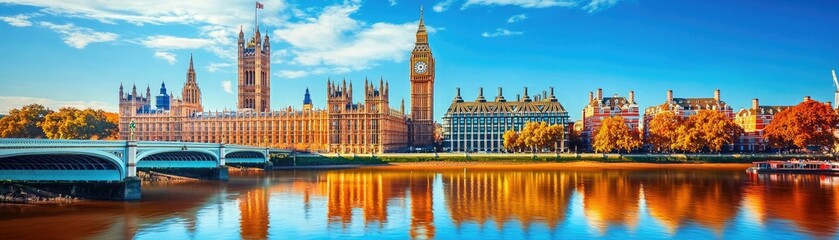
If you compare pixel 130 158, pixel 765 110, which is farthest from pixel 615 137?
pixel 130 158

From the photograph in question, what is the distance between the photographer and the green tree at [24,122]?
12581 cm

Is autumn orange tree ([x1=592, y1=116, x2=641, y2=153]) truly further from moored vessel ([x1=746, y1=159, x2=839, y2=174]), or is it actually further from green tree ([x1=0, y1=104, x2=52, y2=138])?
green tree ([x1=0, y1=104, x2=52, y2=138])

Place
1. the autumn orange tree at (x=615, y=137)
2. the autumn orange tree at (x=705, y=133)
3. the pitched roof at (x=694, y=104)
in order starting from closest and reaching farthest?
the autumn orange tree at (x=705, y=133)
the autumn orange tree at (x=615, y=137)
the pitched roof at (x=694, y=104)

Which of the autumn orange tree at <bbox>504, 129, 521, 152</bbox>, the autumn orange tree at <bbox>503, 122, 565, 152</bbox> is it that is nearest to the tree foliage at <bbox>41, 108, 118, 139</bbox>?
the autumn orange tree at <bbox>504, 129, 521, 152</bbox>

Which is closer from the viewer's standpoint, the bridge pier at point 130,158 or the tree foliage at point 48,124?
Answer: the bridge pier at point 130,158

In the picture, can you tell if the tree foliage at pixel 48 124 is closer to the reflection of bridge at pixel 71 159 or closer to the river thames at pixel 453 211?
the river thames at pixel 453 211

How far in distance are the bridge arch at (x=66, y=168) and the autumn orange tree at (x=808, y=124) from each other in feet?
325

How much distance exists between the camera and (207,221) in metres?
45.1

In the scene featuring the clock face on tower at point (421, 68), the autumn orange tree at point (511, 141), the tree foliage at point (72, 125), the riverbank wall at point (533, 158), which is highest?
the clock face on tower at point (421, 68)

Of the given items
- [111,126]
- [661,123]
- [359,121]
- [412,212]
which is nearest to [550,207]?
[412,212]

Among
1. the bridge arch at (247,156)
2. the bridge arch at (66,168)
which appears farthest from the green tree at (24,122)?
the bridge arch at (66,168)

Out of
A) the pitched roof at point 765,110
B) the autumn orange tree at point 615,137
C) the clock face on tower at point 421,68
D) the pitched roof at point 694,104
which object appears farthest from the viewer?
the clock face on tower at point 421,68

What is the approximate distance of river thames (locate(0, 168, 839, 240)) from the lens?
40250 mm

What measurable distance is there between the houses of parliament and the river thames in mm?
67243
